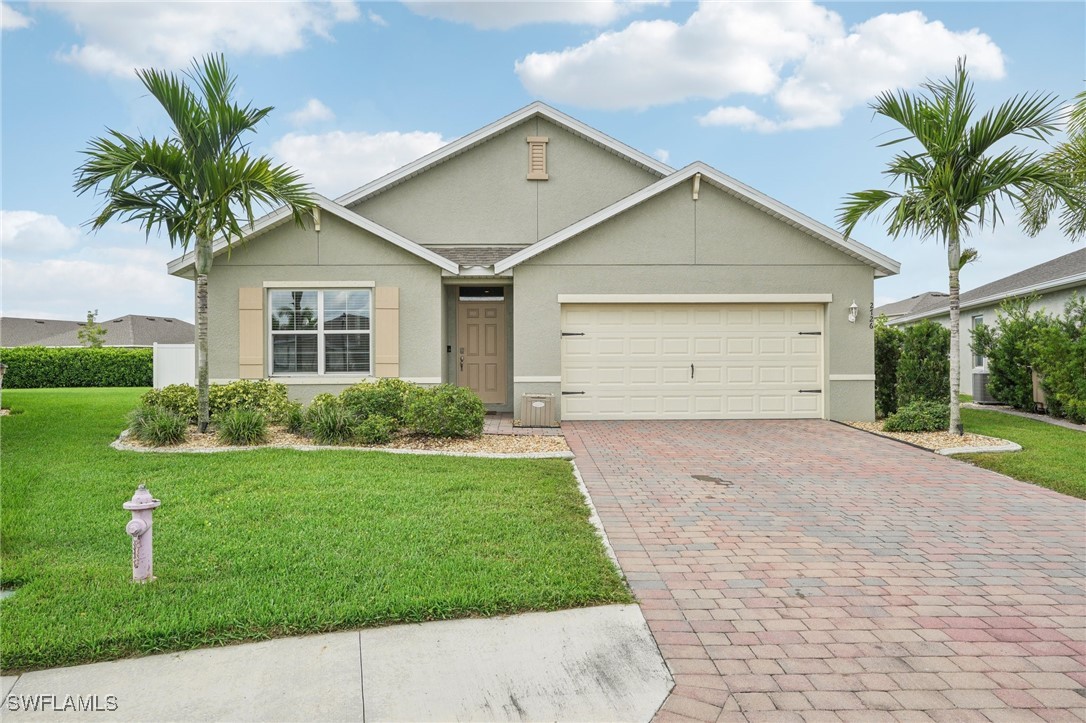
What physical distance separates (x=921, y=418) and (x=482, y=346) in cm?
846

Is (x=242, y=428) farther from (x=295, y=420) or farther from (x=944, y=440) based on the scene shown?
(x=944, y=440)

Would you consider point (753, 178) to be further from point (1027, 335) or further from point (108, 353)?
point (108, 353)

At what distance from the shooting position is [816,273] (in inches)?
471

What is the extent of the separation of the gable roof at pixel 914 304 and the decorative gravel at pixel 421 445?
74.4 ft

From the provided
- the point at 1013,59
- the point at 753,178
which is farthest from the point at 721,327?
the point at 1013,59

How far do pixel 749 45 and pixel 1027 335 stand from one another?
8672 mm

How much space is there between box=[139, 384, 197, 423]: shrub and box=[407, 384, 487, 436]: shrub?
3.85m

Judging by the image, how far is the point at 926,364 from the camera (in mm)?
11578

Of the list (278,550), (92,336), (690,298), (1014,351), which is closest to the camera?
(278,550)

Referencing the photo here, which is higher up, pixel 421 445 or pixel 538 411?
pixel 538 411

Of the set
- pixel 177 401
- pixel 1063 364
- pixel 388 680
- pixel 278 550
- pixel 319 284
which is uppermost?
pixel 319 284

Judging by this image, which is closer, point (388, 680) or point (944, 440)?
point (388, 680)

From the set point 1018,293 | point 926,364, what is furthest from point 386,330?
point 1018,293

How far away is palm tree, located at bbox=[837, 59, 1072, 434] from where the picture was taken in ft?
31.4
